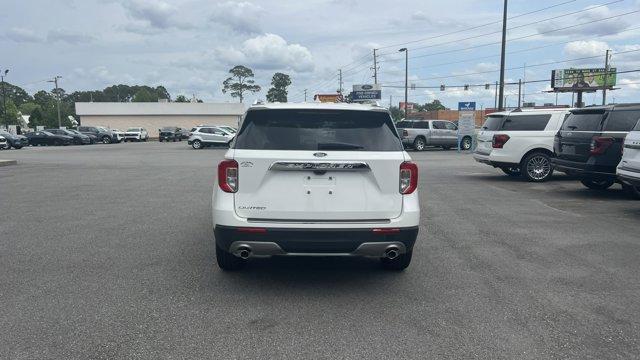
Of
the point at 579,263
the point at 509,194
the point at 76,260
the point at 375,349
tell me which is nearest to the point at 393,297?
the point at 375,349

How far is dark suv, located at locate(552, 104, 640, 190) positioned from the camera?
10500mm

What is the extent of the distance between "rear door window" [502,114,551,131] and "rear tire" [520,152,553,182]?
0.69 metres

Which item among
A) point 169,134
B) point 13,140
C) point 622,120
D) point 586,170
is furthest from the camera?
point 169,134

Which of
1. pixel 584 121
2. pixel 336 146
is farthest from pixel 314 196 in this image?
pixel 584 121

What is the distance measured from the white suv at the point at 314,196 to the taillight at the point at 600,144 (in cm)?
720

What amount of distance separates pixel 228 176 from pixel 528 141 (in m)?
11.1

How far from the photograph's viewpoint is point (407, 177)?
500 cm

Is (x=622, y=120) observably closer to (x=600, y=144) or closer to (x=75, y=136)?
(x=600, y=144)

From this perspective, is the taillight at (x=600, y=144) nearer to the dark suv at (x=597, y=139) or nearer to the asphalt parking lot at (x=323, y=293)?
the dark suv at (x=597, y=139)

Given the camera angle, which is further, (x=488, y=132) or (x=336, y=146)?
(x=488, y=132)

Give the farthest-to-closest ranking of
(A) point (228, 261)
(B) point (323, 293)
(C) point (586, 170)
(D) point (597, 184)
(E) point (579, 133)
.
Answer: (D) point (597, 184) → (E) point (579, 133) → (C) point (586, 170) → (A) point (228, 261) → (B) point (323, 293)

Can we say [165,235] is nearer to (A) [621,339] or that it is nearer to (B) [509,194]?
(A) [621,339]

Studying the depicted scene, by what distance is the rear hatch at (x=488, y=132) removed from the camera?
14.6m

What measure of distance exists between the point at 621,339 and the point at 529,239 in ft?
11.4
